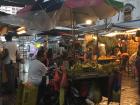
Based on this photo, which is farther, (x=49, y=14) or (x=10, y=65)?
(x=10, y=65)

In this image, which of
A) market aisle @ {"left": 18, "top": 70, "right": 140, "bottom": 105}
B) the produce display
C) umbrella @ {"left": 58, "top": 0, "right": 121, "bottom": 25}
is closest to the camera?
the produce display

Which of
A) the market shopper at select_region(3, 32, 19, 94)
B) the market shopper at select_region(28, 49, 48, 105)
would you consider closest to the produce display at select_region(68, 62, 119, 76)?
the market shopper at select_region(28, 49, 48, 105)

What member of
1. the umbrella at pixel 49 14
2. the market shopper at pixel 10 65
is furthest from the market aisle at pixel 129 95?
the market shopper at pixel 10 65

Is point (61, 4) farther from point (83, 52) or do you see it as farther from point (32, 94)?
point (83, 52)

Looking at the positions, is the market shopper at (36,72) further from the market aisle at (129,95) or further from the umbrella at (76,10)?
the market aisle at (129,95)

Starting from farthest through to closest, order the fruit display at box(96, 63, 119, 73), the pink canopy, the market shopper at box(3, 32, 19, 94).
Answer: the market shopper at box(3, 32, 19, 94)
the fruit display at box(96, 63, 119, 73)
the pink canopy

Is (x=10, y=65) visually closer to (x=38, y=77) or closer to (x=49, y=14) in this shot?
(x=49, y=14)

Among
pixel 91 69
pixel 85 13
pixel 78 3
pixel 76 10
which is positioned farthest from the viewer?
pixel 85 13

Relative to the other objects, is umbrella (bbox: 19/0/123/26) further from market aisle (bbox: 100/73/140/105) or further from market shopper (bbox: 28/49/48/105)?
market aisle (bbox: 100/73/140/105)

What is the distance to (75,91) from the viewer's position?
8.44m

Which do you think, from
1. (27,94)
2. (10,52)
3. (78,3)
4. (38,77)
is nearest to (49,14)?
(78,3)

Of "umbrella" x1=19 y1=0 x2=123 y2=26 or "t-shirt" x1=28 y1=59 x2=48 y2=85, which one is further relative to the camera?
"t-shirt" x1=28 y1=59 x2=48 y2=85

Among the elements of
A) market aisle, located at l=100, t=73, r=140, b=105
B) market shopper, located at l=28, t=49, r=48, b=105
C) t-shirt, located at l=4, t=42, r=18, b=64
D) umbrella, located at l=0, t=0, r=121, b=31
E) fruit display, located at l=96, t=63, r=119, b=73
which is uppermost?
umbrella, located at l=0, t=0, r=121, b=31

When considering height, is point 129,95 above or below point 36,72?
below
